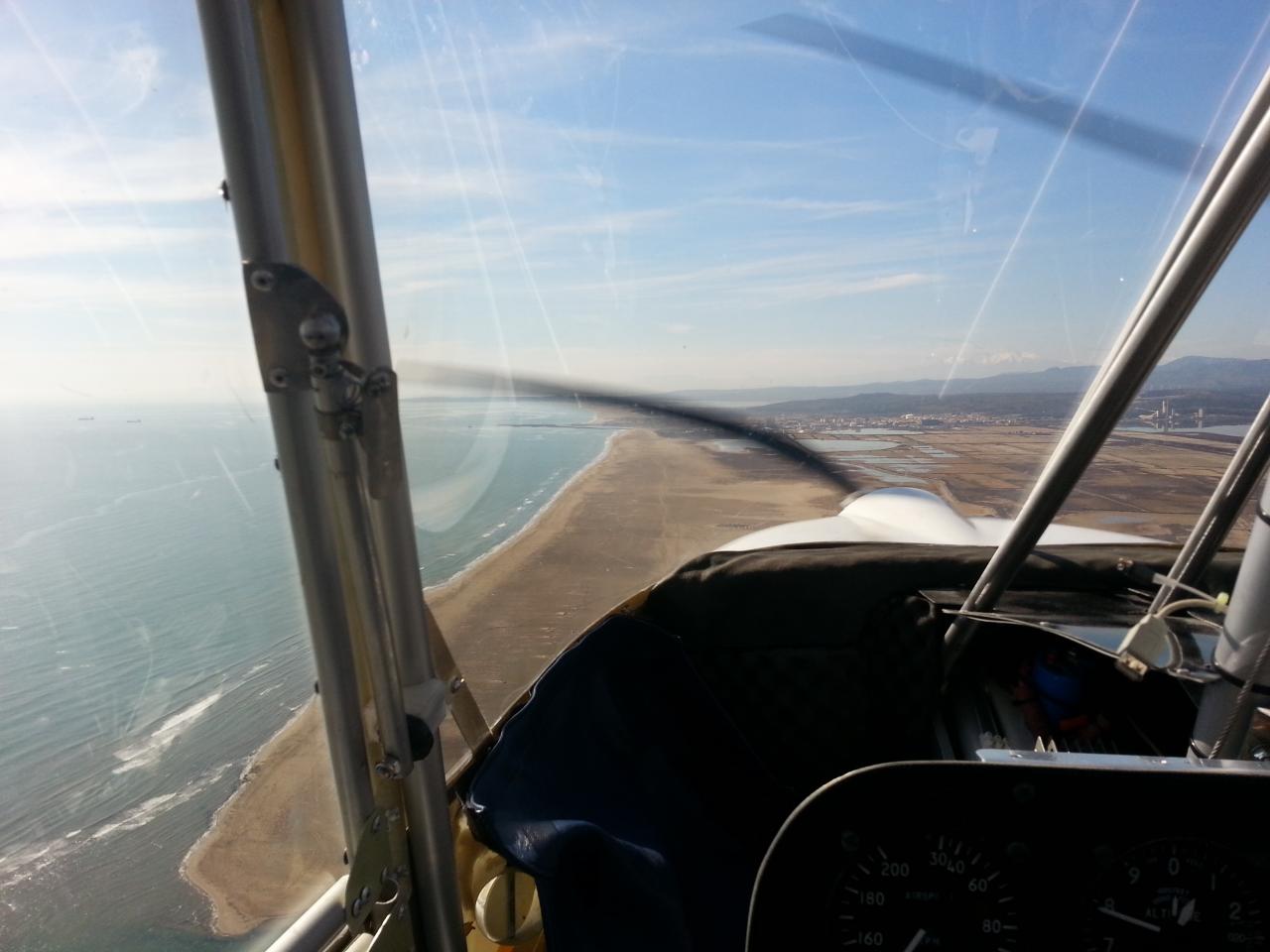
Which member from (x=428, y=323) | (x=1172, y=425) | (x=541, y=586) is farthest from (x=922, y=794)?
(x=1172, y=425)

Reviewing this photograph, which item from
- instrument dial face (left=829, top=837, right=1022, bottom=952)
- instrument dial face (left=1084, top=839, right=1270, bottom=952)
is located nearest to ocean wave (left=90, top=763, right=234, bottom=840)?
instrument dial face (left=829, top=837, right=1022, bottom=952)

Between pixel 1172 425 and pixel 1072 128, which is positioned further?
pixel 1172 425

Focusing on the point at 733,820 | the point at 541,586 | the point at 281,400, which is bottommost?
the point at 733,820

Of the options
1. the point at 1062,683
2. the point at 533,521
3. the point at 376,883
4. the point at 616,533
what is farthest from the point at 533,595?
the point at 1062,683

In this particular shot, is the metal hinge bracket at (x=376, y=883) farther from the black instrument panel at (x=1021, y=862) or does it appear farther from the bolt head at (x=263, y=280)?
the bolt head at (x=263, y=280)

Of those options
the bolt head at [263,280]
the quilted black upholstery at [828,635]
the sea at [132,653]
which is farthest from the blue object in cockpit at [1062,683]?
the bolt head at [263,280]

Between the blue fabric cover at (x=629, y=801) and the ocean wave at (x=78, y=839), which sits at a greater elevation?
the ocean wave at (x=78, y=839)

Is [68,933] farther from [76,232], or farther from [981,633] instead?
[981,633]
